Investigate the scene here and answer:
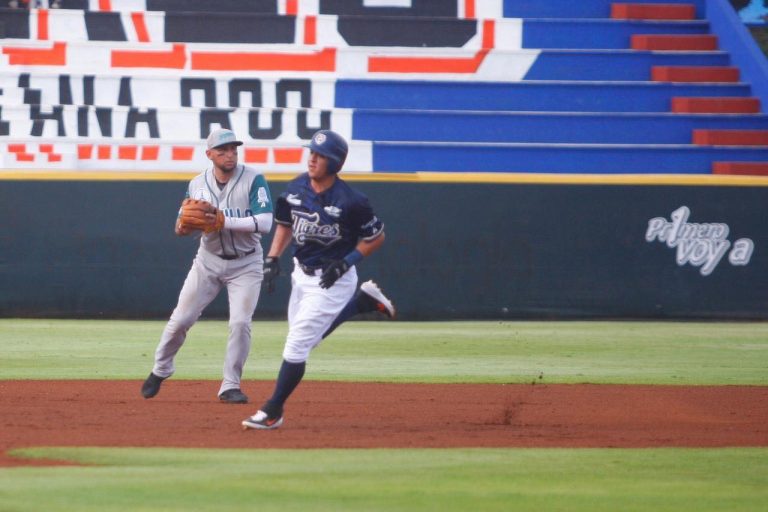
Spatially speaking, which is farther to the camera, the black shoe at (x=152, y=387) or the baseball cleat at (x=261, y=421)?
the black shoe at (x=152, y=387)

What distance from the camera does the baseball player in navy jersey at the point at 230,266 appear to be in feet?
27.0

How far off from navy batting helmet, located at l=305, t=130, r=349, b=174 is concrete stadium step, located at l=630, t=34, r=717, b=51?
50.9 feet

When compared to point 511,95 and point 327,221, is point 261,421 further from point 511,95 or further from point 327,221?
point 511,95

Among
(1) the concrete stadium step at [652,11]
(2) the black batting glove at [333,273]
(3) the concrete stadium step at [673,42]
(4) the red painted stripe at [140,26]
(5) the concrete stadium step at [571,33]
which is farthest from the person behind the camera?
(1) the concrete stadium step at [652,11]

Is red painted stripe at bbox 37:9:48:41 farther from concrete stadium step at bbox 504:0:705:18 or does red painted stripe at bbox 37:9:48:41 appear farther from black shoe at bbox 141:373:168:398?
black shoe at bbox 141:373:168:398

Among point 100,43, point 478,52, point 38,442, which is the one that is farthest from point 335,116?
point 38,442

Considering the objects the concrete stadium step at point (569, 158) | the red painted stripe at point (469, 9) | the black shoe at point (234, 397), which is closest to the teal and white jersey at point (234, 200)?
the black shoe at point (234, 397)

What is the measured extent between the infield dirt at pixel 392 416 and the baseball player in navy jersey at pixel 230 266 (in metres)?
0.31

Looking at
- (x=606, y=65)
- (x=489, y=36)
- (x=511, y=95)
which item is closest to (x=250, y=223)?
(x=511, y=95)

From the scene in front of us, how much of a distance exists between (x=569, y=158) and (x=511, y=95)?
5.83 feet

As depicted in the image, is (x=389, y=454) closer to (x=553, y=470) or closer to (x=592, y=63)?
(x=553, y=470)

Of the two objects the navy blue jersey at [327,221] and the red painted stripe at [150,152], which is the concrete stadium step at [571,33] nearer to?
the red painted stripe at [150,152]

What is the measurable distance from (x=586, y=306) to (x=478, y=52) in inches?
258

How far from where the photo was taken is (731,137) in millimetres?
19906
